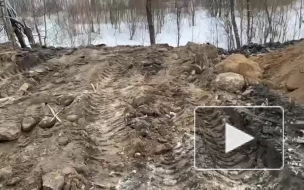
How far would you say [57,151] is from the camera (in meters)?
4.06

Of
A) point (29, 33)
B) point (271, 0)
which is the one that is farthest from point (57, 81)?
point (271, 0)

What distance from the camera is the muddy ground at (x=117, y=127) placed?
3566 mm

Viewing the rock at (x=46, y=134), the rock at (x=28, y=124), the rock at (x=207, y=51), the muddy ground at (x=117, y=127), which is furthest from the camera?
the rock at (x=207, y=51)

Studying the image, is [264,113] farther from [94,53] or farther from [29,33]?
[29,33]

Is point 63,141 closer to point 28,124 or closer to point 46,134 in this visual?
point 46,134

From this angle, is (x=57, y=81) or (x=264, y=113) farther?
(x=57, y=81)

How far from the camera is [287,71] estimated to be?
6.22m

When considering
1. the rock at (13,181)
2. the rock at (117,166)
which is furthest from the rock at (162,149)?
the rock at (13,181)

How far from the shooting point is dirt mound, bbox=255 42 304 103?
18.0 feet

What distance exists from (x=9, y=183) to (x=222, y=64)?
449 cm

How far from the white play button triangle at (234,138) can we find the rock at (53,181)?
1.85m

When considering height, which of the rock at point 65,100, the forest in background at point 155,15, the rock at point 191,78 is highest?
the rock at point 65,100
